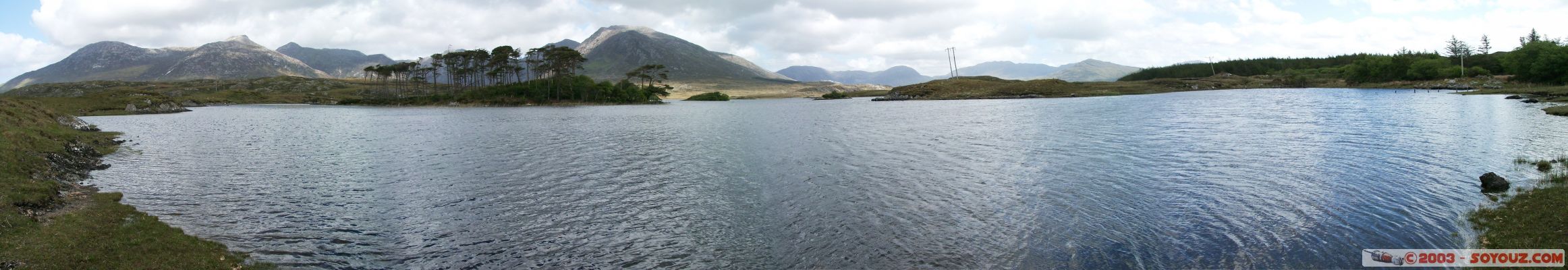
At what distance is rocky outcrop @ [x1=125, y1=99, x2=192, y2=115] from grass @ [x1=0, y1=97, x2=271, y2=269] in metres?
114

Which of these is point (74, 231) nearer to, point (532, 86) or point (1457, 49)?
point (532, 86)

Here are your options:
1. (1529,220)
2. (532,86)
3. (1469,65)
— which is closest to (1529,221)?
(1529,220)

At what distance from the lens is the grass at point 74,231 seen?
13102 mm

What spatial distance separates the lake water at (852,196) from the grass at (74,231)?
99cm

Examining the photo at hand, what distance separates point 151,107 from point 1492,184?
6434 inches

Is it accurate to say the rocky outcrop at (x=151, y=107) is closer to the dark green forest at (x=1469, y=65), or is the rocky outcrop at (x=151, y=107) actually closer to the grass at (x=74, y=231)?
the grass at (x=74, y=231)

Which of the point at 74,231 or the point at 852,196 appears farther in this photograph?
the point at 852,196

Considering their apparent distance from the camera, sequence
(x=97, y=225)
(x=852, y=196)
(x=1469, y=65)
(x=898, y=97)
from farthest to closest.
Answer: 1. (x=898, y=97)
2. (x=1469, y=65)
3. (x=852, y=196)
4. (x=97, y=225)

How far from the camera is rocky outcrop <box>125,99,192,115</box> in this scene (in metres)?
110

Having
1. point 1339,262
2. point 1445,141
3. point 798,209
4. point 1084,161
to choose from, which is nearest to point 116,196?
Answer: point 798,209

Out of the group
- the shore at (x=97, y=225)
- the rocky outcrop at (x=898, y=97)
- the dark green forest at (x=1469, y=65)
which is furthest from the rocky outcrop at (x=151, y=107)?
the dark green forest at (x=1469, y=65)

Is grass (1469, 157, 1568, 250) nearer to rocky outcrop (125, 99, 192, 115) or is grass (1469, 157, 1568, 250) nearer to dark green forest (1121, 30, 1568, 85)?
dark green forest (1121, 30, 1568, 85)

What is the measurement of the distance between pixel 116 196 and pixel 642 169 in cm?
1828

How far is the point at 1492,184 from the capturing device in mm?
21016
